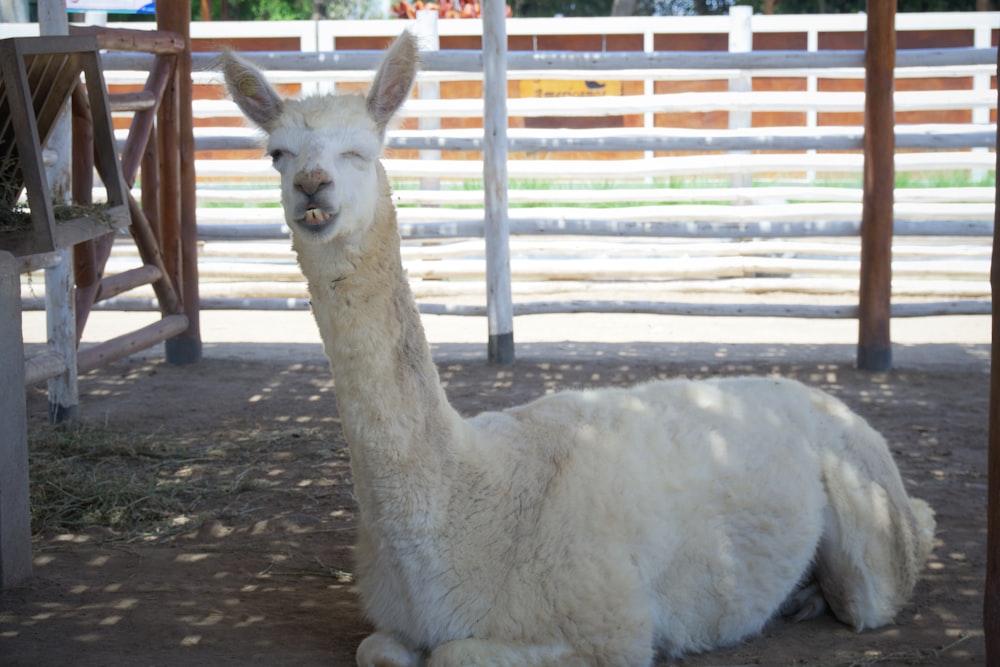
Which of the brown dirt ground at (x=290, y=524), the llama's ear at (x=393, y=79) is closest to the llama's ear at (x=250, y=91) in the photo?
the llama's ear at (x=393, y=79)

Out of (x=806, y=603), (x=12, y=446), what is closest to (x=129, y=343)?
(x=12, y=446)

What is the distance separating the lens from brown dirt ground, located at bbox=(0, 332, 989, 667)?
341cm

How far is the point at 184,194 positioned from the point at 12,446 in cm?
434

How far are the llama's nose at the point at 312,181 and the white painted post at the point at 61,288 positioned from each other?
308 centimetres

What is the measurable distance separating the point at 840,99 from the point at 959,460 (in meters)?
6.84

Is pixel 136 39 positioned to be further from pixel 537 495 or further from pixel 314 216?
pixel 537 495

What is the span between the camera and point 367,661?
9.98ft

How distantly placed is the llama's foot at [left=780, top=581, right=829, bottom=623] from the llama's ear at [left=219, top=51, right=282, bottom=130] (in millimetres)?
2230

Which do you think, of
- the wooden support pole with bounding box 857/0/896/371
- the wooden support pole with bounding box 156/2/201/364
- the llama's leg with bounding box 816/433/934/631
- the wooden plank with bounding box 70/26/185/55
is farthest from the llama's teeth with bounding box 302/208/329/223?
the wooden support pole with bounding box 857/0/896/371

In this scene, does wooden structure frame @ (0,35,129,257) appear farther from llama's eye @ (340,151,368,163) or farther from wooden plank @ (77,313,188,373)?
llama's eye @ (340,151,368,163)

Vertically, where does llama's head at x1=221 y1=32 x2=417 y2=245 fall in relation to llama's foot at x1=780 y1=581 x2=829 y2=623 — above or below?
above

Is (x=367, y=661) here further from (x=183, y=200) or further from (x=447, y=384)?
(x=183, y=200)

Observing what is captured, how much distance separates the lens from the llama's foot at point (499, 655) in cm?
288

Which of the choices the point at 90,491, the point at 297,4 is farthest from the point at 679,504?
Result: the point at 297,4
